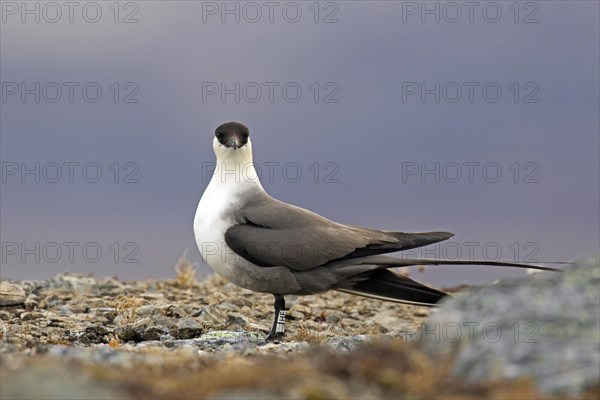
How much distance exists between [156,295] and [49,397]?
880 cm

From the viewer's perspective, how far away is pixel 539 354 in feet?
17.4

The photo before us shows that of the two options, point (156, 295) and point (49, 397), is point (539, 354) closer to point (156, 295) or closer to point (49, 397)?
point (49, 397)

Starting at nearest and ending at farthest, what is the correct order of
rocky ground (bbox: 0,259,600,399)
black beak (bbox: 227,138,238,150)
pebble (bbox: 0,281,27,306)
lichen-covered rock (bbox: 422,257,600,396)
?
rocky ground (bbox: 0,259,600,399) → lichen-covered rock (bbox: 422,257,600,396) → black beak (bbox: 227,138,238,150) → pebble (bbox: 0,281,27,306)

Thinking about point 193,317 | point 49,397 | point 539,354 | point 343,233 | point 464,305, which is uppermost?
point 343,233

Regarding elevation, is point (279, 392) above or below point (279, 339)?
below

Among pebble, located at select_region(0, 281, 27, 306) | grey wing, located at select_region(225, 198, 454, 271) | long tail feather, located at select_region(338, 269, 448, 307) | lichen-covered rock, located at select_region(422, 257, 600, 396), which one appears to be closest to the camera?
lichen-covered rock, located at select_region(422, 257, 600, 396)

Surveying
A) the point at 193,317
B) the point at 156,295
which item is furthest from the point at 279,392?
the point at 156,295

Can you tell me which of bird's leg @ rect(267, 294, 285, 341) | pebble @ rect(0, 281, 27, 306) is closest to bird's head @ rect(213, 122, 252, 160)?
bird's leg @ rect(267, 294, 285, 341)

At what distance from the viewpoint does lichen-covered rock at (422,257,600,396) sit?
5.17 metres

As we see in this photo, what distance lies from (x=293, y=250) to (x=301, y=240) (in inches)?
6.5

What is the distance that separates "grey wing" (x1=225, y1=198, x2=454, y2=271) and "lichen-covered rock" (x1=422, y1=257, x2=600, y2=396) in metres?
3.40

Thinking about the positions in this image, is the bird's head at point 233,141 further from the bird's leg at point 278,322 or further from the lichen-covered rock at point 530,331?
the lichen-covered rock at point 530,331

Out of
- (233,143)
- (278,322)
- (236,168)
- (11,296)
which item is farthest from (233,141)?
(11,296)

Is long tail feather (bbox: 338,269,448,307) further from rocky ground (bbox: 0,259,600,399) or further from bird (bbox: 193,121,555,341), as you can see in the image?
rocky ground (bbox: 0,259,600,399)
